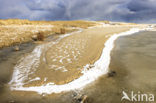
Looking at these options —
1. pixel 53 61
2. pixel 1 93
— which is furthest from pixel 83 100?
pixel 53 61

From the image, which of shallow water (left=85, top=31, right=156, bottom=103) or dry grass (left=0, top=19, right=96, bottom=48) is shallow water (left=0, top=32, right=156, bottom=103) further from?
dry grass (left=0, top=19, right=96, bottom=48)

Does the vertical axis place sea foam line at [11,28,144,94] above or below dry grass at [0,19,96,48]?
below

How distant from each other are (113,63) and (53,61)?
3349mm

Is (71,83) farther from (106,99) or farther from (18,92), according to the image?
(18,92)

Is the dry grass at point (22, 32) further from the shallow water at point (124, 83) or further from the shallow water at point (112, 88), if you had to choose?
the shallow water at point (124, 83)

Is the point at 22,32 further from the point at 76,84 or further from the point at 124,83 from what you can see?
the point at 124,83

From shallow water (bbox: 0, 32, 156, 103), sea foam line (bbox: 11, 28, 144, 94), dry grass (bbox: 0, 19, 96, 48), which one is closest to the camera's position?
shallow water (bbox: 0, 32, 156, 103)

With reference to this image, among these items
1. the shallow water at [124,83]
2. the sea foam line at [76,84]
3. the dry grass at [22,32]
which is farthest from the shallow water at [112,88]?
the dry grass at [22,32]

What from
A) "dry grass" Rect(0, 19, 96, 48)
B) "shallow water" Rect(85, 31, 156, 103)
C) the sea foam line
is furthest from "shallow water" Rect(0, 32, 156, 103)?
"dry grass" Rect(0, 19, 96, 48)

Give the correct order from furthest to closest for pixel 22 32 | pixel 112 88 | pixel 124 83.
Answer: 1. pixel 22 32
2. pixel 124 83
3. pixel 112 88

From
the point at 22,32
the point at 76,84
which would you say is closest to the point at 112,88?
the point at 76,84

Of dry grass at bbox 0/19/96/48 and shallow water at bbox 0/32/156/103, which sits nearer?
shallow water at bbox 0/32/156/103

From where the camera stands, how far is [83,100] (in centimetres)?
308

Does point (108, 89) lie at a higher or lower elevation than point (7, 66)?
lower
